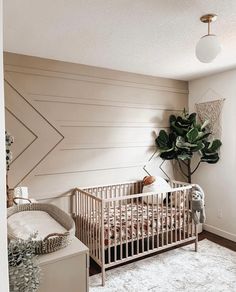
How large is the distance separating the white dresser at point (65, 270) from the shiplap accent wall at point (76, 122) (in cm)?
161

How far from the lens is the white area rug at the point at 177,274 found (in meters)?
2.27

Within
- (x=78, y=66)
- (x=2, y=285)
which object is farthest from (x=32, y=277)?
(x=78, y=66)

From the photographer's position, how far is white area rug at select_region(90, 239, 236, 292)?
227cm

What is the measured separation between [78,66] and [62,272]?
240cm

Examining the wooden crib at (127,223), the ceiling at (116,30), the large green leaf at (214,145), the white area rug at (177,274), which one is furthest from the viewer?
the large green leaf at (214,145)

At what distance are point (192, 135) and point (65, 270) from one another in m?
2.69

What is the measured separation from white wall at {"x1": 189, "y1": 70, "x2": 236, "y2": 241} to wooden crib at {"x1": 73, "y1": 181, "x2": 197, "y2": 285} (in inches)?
26.6

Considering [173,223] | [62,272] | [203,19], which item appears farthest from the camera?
[173,223]

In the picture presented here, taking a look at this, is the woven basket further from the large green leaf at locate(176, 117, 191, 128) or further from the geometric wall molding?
the large green leaf at locate(176, 117, 191, 128)

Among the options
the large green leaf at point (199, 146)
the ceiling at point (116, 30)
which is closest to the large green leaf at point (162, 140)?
the large green leaf at point (199, 146)

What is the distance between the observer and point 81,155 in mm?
3004

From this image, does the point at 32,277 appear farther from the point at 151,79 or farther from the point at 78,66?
the point at 151,79

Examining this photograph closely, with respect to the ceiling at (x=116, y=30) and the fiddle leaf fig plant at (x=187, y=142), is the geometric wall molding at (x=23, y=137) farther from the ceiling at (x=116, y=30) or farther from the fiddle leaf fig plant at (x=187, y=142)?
the fiddle leaf fig plant at (x=187, y=142)

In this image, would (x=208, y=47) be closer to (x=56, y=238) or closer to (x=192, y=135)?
(x=56, y=238)
